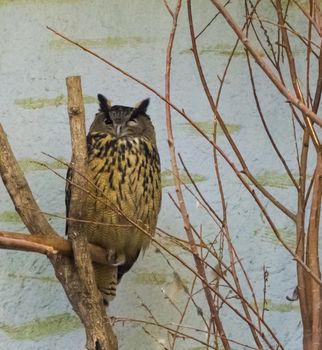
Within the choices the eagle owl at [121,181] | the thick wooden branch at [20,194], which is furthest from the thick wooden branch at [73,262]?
the eagle owl at [121,181]

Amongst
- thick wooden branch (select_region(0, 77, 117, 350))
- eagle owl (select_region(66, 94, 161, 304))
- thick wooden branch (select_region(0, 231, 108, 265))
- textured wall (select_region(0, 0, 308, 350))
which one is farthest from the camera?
textured wall (select_region(0, 0, 308, 350))

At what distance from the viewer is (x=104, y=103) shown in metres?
1.75

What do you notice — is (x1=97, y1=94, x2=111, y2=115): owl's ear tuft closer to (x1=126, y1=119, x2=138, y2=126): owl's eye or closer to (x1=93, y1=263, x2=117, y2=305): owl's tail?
(x1=126, y1=119, x2=138, y2=126): owl's eye

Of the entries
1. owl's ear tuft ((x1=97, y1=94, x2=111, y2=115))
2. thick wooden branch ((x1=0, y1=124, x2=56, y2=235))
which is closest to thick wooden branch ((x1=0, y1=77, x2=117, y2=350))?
thick wooden branch ((x1=0, y1=124, x2=56, y2=235))

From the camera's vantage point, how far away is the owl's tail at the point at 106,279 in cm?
173

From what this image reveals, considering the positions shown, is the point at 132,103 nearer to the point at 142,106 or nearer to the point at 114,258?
the point at 142,106

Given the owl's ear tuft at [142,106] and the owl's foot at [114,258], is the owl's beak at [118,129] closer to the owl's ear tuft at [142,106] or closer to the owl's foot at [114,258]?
the owl's ear tuft at [142,106]

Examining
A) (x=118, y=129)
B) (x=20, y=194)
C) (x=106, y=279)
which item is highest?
(x=118, y=129)

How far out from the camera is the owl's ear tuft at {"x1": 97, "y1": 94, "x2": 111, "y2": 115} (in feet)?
5.73

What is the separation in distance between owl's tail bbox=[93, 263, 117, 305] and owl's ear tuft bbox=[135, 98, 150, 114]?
336 mm

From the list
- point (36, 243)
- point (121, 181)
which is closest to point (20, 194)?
point (36, 243)

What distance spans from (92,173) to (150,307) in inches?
13.3

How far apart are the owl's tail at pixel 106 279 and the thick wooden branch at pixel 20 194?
0.33 metres

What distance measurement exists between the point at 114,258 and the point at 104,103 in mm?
322
